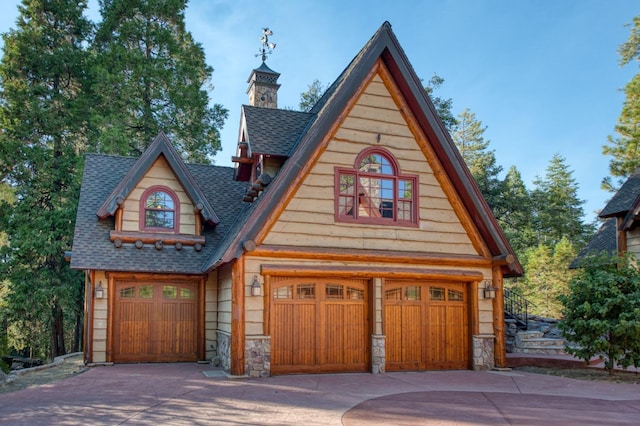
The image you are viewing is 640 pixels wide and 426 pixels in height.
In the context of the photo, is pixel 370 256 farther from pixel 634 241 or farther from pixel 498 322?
pixel 634 241

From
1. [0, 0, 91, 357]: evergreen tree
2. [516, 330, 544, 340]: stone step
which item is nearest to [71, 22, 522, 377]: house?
[516, 330, 544, 340]: stone step

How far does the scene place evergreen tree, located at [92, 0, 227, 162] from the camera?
964 inches

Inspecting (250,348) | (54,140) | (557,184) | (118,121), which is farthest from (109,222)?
(557,184)

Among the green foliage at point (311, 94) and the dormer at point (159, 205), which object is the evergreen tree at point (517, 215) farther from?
the dormer at point (159, 205)

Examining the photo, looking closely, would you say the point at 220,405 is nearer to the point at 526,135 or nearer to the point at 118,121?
the point at 118,121

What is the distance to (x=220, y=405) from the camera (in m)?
8.18

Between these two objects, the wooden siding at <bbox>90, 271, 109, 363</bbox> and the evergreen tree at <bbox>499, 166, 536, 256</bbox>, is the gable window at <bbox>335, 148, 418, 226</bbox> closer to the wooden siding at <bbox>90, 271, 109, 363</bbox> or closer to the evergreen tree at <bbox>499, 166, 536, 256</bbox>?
the wooden siding at <bbox>90, 271, 109, 363</bbox>

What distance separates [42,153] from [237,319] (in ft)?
53.5

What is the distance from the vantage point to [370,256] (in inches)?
484

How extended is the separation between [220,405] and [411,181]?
7046mm

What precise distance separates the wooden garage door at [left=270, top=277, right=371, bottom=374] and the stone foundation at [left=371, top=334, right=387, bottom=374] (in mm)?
190

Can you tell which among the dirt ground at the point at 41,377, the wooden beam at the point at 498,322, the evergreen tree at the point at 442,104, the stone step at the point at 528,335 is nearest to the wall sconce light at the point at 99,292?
the dirt ground at the point at 41,377

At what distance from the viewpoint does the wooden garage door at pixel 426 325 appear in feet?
41.3

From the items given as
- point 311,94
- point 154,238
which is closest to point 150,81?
point 311,94
